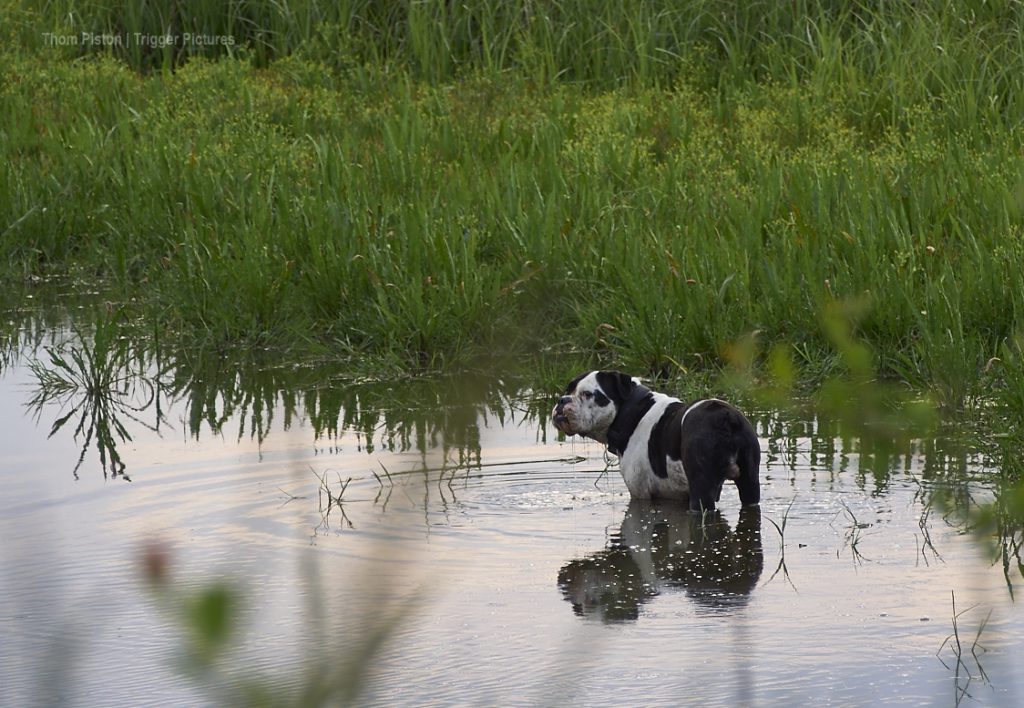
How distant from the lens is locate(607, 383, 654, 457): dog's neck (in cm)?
604

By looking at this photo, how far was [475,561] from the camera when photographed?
A: 509cm

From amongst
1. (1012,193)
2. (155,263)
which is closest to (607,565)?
(1012,193)

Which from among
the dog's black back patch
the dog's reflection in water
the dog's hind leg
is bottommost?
the dog's reflection in water

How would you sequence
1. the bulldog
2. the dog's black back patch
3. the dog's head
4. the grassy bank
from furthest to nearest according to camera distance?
the grassy bank, the dog's head, the dog's black back patch, the bulldog

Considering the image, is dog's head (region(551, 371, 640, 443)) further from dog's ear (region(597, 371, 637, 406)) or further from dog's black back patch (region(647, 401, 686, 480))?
dog's black back patch (region(647, 401, 686, 480))

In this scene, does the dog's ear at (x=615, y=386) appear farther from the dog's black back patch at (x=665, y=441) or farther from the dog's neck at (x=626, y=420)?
the dog's black back patch at (x=665, y=441)

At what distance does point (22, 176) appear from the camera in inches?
428

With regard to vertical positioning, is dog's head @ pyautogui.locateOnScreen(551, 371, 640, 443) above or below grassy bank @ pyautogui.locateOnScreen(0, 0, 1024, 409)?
below


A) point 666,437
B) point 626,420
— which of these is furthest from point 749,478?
point 626,420

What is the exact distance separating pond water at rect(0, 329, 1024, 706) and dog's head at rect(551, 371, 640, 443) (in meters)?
0.23

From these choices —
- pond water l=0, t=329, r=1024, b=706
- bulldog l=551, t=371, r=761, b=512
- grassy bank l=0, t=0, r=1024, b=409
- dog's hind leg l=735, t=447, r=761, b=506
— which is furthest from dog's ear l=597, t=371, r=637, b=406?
grassy bank l=0, t=0, r=1024, b=409

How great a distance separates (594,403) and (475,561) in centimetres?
109

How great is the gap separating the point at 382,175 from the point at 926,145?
321 centimetres

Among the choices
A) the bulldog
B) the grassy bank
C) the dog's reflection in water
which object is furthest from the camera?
the grassy bank
